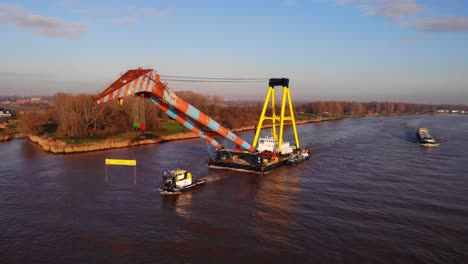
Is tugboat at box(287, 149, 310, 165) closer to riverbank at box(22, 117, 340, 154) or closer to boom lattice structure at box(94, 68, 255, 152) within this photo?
boom lattice structure at box(94, 68, 255, 152)

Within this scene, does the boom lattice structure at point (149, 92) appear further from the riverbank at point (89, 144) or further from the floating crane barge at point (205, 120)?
the riverbank at point (89, 144)

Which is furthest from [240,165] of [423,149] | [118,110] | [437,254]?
[118,110]

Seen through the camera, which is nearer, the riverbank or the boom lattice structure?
the boom lattice structure

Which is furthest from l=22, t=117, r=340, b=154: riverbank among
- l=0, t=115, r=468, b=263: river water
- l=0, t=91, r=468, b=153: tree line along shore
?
l=0, t=115, r=468, b=263: river water

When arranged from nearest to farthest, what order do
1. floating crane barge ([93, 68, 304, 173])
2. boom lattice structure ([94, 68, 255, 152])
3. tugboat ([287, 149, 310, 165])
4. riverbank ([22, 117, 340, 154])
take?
boom lattice structure ([94, 68, 255, 152])
floating crane barge ([93, 68, 304, 173])
tugboat ([287, 149, 310, 165])
riverbank ([22, 117, 340, 154])

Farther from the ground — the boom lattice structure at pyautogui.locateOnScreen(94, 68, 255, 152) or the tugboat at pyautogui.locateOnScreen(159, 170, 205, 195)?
the boom lattice structure at pyautogui.locateOnScreen(94, 68, 255, 152)

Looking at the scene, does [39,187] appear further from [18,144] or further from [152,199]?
[18,144]

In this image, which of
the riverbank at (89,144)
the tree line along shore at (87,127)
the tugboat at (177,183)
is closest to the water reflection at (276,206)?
the tugboat at (177,183)

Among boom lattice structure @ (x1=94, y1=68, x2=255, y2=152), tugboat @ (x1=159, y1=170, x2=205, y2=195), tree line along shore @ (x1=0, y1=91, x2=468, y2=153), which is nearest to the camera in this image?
boom lattice structure @ (x1=94, y1=68, x2=255, y2=152)
